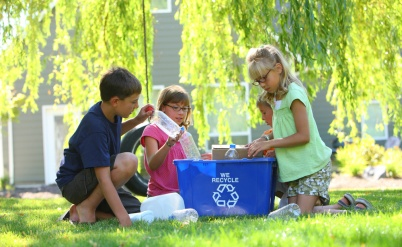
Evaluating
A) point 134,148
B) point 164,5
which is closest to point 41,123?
point 164,5

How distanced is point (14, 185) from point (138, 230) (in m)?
12.4

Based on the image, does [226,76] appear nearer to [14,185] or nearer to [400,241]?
[400,241]

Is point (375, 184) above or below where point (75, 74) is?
below

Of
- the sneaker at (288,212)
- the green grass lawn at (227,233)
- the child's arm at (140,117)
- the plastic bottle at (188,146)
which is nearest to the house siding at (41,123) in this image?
the plastic bottle at (188,146)

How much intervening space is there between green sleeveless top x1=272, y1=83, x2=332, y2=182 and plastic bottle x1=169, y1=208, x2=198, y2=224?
2.45ft

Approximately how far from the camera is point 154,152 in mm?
5332

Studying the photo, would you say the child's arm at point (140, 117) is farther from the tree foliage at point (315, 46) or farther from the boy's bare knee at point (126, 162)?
the tree foliage at point (315, 46)

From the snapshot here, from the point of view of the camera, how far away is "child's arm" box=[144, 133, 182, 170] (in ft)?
16.8

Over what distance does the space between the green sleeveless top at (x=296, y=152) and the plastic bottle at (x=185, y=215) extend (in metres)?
0.75

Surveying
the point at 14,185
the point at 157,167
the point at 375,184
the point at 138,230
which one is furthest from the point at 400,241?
the point at 14,185

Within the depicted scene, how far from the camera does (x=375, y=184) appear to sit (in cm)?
1257

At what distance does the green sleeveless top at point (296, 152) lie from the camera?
5.05 metres

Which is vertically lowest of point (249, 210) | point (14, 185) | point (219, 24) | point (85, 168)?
point (14, 185)

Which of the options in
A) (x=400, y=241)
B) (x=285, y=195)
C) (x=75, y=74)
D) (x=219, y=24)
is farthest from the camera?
(x=75, y=74)
